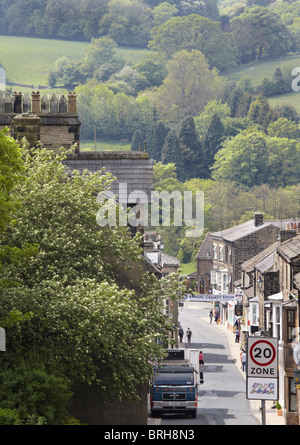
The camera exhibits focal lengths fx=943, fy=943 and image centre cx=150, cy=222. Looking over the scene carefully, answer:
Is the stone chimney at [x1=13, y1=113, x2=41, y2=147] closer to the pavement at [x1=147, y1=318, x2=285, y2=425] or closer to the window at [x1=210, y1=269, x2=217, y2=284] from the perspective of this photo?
the pavement at [x1=147, y1=318, x2=285, y2=425]

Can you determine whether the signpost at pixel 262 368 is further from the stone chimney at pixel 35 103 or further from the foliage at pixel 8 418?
the stone chimney at pixel 35 103

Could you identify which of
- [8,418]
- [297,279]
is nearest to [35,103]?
[297,279]

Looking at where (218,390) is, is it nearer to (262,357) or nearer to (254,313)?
(254,313)

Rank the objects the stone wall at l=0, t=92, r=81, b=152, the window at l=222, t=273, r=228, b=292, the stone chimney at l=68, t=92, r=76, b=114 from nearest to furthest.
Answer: the stone wall at l=0, t=92, r=81, b=152 < the stone chimney at l=68, t=92, r=76, b=114 < the window at l=222, t=273, r=228, b=292

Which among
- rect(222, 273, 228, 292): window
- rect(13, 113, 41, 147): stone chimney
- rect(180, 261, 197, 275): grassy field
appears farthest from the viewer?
rect(180, 261, 197, 275): grassy field

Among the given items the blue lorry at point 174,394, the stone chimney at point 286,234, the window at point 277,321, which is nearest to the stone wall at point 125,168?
the blue lorry at point 174,394

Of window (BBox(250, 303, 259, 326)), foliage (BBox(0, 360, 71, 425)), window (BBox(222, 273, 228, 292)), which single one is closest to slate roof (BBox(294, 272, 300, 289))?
foliage (BBox(0, 360, 71, 425))

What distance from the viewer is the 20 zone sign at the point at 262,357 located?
704 inches

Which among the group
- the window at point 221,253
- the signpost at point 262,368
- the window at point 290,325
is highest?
the signpost at point 262,368

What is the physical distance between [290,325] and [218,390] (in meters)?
8.88

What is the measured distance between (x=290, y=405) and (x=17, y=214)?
1808 centimetres

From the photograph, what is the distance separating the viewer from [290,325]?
131ft

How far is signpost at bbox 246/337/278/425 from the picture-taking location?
17875 mm

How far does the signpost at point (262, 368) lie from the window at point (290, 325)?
22.2 metres
